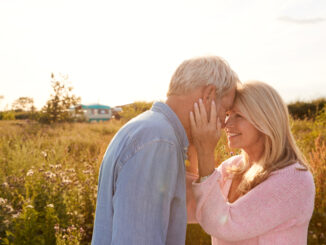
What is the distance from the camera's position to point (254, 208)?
210 centimetres

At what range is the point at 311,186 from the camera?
2166mm

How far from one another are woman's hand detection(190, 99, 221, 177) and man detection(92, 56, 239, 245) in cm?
7

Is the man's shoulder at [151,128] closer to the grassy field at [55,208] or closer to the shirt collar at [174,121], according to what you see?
the shirt collar at [174,121]

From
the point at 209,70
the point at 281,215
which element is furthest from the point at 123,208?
the point at 281,215

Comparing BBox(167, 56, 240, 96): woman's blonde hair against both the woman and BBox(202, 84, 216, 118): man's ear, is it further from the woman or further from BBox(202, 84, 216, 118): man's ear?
the woman

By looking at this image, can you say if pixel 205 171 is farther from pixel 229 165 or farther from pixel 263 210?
pixel 229 165

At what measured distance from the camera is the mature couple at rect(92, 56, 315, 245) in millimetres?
1425

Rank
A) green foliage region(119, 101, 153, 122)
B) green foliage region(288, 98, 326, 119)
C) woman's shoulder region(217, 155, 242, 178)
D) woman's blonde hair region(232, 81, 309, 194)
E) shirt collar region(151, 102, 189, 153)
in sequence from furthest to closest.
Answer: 1. green foliage region(288, 98, 326, 119)
2. green foliage region(119, 101, 153, 122)
3. woman's shoulder region(217, 155, 242, 178)
4. woman's blonde hair region(232, 81, 309, 194)
5. shirt collar region(151, 102, 189, 153)

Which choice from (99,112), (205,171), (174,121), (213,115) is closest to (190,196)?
(205,171)

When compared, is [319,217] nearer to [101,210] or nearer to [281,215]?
[281,215]

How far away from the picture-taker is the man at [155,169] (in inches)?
55.3

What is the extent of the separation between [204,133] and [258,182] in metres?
0.75

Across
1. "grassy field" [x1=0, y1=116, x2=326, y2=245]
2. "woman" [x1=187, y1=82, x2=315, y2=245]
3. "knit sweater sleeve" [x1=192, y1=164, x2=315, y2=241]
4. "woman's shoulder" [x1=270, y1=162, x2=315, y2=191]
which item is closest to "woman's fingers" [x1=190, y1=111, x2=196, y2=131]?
"woman" [x1=187, y1=82, x2=315, y2=245]

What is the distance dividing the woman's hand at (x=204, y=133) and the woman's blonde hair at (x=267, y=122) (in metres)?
0.52
